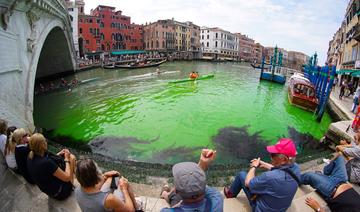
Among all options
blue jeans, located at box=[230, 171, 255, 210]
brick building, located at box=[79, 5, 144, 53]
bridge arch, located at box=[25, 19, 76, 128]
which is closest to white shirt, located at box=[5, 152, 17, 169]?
blue jeans, located at box=[230, 171, 255, 210]

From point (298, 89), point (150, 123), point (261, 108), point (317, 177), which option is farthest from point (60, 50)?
point (317, 177)

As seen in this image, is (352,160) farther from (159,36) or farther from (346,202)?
(159,36)

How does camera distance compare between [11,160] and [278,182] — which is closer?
[278,182]

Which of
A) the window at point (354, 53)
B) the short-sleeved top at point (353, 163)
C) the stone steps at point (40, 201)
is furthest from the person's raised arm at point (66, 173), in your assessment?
the window at point (354, 53)

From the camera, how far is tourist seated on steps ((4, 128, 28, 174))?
3.68 metres

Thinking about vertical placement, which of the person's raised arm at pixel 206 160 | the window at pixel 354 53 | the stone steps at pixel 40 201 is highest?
the window at pixel 354 53

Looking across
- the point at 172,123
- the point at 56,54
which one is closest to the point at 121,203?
the point at 172,123

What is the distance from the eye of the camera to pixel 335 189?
3.30m

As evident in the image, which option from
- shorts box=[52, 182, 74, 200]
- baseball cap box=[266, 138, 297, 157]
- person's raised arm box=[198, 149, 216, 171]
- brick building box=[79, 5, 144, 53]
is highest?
brick building box=[79, 5, 144, 53]

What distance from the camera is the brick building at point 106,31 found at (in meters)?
47.0

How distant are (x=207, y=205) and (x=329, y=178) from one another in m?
2.66

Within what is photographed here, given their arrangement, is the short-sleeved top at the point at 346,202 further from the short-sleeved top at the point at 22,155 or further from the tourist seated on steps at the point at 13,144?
the tourist seated on steps at the point at 13,144

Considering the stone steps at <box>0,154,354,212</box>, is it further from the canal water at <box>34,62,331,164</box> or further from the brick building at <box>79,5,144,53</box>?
the brick building at <box>79,5,144,53</box>

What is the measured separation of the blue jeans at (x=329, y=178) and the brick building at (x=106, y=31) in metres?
49.6
